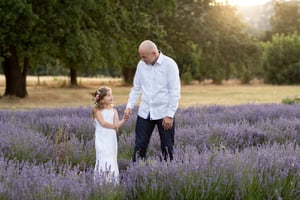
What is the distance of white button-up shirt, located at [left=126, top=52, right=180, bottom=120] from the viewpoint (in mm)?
5516

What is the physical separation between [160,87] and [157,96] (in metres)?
0.11

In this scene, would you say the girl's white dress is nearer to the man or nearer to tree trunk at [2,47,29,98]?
the man

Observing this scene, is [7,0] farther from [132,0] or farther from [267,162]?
[267,162]

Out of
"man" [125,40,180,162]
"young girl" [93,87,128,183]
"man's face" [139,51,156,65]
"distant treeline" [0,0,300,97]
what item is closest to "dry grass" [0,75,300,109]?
"distant treeline" [0,0,300,97]

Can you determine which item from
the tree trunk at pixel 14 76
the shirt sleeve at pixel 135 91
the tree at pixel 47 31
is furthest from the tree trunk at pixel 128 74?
the shirt sleeve at pixel 135 91

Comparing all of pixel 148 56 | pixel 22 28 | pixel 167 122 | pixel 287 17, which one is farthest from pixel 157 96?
pixel 287 17

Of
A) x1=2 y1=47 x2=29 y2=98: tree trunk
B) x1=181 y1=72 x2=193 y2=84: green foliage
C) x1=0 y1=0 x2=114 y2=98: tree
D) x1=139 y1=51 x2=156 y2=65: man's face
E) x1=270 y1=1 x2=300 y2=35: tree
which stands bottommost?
x1=181 y1=72 x2=193 y2=84: green foliage

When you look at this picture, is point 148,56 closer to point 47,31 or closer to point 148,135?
point 148,135

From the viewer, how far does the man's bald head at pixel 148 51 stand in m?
5.32

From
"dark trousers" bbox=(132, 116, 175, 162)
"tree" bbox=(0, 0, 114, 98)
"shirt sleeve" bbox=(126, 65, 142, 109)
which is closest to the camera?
"dark trousers" bbox=(132, 116, 175, 162)

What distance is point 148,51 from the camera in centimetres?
533

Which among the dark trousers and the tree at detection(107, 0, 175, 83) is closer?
the dark trousers

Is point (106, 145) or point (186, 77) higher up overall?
point (106, 145)

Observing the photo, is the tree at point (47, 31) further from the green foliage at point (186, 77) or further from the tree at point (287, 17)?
the tree at point (287, 17)
